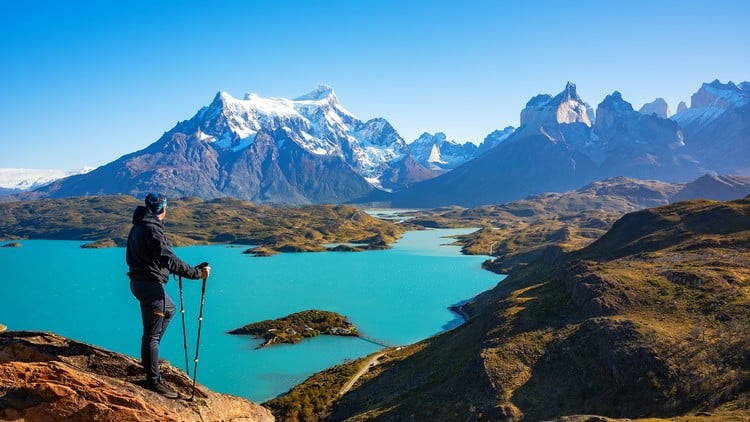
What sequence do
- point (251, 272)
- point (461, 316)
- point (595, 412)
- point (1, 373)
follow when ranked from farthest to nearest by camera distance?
point (251, 272) < point (461, 316) < point (595, 412) < point (1, 373)

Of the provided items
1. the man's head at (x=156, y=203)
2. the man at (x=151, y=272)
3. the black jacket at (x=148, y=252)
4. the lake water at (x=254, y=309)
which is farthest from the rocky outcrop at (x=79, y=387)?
the lake water at (x=254, y=309)

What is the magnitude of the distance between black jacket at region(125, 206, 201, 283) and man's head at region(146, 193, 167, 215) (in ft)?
0.52

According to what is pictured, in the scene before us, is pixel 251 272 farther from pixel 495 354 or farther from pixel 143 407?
pixel 143 407

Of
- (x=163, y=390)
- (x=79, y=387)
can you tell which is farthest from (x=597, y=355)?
(x=79, y=387)

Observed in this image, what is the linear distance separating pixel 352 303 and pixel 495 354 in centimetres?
8558

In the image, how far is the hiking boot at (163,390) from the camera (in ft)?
42.1

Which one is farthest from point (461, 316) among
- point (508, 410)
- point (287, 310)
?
point (508, 410)

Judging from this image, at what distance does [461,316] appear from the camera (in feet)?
396

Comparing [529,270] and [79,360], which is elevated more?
[79,360]

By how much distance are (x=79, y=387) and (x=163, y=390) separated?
191 centimetres

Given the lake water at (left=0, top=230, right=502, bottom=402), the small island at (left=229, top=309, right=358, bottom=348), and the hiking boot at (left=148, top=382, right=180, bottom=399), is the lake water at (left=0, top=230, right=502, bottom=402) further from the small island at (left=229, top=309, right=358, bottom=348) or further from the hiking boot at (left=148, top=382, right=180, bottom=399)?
the hiking boot at (left=148, top=382, right=180, bottom=399)

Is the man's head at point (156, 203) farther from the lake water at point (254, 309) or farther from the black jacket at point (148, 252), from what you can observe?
the lake water at point (254, 309)

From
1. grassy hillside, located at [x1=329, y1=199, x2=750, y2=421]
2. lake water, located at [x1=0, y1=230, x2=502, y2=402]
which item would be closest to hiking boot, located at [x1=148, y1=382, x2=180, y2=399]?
grassy hillside, located at [x1=329, y1=199, x2=750, y2=421]

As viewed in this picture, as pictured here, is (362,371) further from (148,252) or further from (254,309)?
(148,252)
